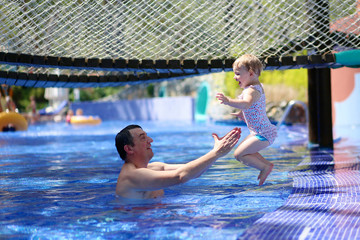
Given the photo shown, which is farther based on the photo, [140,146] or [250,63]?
[250,63]

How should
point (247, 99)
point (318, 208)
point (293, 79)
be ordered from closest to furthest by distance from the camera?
point (318, 208) → point (247, 99) → point (293, 79)

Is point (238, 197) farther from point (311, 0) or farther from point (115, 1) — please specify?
point (311, 0)

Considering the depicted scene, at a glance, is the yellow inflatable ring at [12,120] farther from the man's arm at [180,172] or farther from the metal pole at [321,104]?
the man's arm at [180,172]

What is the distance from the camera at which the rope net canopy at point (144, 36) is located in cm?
515

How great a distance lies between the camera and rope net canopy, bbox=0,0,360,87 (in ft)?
16.9

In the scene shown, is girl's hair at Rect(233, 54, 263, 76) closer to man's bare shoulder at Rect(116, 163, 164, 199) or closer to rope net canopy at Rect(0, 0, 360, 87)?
man's bare shoulder at Rect(116, 163, 164, 199)

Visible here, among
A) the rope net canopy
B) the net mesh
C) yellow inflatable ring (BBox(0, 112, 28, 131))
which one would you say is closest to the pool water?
the rope net canopy

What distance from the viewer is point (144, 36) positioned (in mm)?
5902

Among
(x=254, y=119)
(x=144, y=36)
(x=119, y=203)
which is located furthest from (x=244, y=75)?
(x=144, y=36)

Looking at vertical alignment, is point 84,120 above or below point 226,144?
below

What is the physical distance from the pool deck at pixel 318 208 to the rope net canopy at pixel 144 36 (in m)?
1.13

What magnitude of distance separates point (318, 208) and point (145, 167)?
3.67ft

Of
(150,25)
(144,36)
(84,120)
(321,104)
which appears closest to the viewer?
(144,36)

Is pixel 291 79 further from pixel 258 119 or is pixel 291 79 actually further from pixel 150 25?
pixel 258 119
